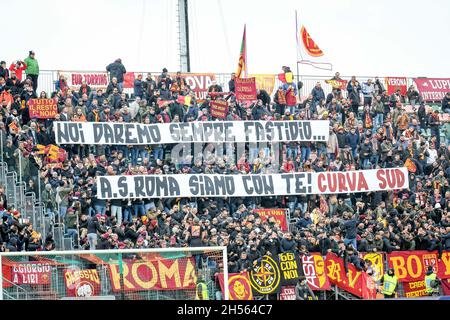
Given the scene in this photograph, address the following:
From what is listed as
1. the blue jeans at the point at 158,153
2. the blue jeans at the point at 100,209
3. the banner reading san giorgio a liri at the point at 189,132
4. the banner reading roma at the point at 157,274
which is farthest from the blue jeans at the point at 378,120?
the banner reading roma at the point at 157,274

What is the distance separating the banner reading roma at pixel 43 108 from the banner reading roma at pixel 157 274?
10033mm

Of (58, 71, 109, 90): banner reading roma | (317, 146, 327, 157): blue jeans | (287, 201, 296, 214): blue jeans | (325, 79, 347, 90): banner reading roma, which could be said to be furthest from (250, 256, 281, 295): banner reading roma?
(58, 71, 109, 90): banner reading roma

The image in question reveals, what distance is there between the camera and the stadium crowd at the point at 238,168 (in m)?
23.8

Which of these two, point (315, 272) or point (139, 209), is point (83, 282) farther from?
point (139, 209)

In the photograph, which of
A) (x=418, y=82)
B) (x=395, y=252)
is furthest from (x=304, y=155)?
(x=418, y=82)

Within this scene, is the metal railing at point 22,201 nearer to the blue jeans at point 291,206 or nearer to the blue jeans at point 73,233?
the blue jeans at point 73,233

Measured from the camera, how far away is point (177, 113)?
28844mm

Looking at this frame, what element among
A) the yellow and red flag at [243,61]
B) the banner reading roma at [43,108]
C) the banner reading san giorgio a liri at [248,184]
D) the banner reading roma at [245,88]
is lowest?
the banner reading san giorgio a liri at [248,184]

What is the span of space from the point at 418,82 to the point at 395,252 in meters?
12.0

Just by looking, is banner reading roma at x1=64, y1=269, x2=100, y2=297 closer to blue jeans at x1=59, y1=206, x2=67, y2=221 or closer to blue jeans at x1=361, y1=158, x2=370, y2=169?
blue jeans at x1=59, y1=206, x2=67, y2=221

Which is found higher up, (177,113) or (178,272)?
(177,113)

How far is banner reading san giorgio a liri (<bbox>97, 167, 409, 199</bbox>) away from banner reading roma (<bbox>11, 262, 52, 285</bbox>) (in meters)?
9.32
